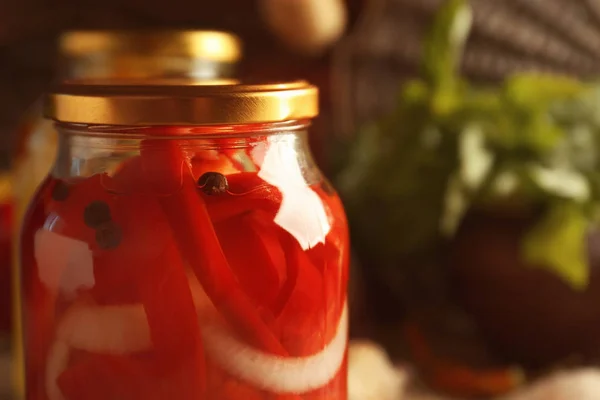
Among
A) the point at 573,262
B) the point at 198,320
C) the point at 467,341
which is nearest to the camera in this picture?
the point at 198,320

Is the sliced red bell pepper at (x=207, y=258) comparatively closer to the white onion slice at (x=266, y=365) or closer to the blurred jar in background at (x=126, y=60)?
the white onion slice at (x=266, y=365)

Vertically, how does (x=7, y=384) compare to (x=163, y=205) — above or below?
below

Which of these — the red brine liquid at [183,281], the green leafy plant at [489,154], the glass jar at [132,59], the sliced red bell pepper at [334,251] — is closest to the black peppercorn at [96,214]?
the red brine liquid at [183,281]

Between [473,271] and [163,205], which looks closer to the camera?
[163,205]

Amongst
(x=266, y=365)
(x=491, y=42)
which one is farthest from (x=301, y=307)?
(x=491, y=42)

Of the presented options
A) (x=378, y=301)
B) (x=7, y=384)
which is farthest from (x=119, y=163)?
(x=378, y=301)

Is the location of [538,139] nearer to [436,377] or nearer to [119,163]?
[436,377]
